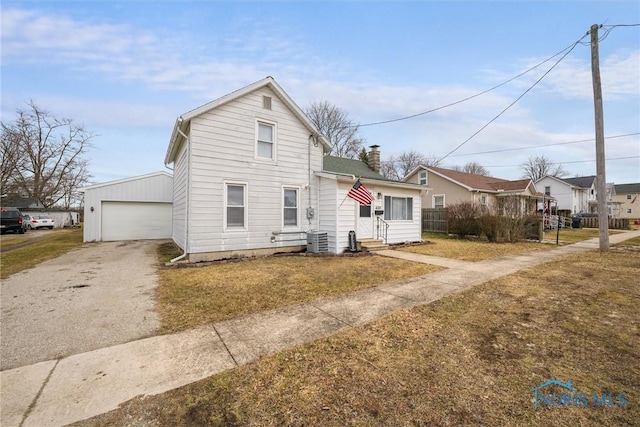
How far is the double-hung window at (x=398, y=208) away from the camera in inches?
478

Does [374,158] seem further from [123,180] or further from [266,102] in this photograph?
[123,180]

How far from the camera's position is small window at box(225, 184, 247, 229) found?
30.1 ft

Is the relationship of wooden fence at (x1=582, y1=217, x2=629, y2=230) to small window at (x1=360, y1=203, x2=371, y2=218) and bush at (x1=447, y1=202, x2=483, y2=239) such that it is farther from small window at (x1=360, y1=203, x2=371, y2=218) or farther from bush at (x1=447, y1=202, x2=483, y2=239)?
small window at (x1=360, y1=203, x2=371, y2=218)

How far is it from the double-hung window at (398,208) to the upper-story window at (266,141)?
17.9 ft

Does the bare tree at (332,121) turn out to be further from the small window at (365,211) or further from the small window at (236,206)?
the small window at (236,206)

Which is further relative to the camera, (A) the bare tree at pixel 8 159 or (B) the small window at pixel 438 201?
(A) the bare tree at pixel 8 159

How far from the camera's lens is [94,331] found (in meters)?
3.71

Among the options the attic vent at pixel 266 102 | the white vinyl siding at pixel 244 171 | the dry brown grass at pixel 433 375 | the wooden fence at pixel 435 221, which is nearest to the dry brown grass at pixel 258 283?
the white vinyl siding at pixel 244 171

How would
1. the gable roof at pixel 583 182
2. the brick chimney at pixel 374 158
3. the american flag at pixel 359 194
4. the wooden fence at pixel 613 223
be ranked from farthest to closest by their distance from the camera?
the gable roof at pixel 583 182 < the wooden fence at pixel 613 223 < the brick chimney at pixel 374 158 < the american flag at pixel 359 194

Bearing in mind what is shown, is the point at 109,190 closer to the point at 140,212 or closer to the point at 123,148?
the point at 140,212

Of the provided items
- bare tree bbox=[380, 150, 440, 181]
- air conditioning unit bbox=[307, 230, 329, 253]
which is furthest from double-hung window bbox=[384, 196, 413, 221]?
bare tree bbox=[380, 150, 440, 181]

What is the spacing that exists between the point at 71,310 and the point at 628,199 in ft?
247

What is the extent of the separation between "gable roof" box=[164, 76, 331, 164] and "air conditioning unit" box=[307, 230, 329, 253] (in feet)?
13.0

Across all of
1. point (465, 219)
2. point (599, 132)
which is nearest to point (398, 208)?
point (465, 219)
